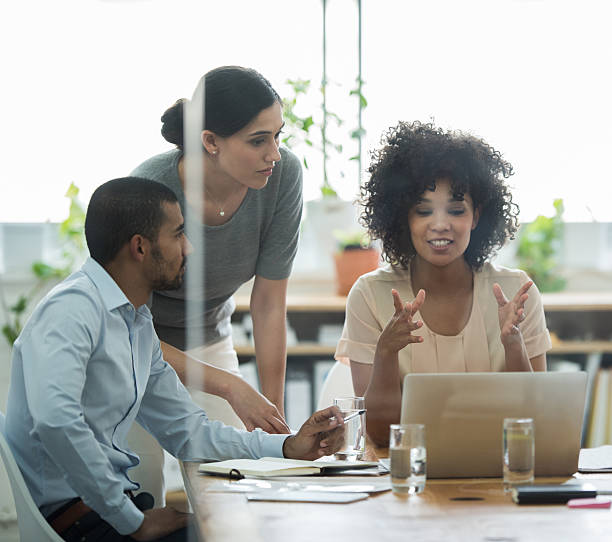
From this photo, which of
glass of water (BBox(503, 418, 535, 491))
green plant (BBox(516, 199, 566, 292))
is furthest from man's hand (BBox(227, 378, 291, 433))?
green plant (BBox(516, 199, 566, 292))

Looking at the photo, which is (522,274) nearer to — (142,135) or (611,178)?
(142,135)

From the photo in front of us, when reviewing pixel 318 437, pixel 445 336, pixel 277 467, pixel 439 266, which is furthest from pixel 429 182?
pixel 277 467

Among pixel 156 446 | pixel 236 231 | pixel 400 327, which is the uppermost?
pixel 236 231

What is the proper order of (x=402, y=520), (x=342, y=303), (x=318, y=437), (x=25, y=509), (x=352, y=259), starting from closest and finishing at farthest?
(x=402, y=520)
(x=25, y=509)
(x=318, y=437)
(x=342, y=303)
(x=352, y=259)

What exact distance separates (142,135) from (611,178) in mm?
1839

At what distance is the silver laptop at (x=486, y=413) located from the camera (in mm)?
1150

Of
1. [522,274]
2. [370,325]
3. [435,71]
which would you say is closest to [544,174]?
[435,71]

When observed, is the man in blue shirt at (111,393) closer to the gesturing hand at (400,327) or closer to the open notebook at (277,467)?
the open notebook at (277,467)

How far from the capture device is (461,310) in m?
1.74

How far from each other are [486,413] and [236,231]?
2.75 feet

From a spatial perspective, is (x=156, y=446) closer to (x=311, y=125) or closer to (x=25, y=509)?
(x=25, y=509)

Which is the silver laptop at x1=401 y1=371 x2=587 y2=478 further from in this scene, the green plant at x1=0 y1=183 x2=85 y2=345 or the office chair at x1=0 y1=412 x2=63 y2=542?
the green plant at x1=0 y1=183 x2=85 y2=345

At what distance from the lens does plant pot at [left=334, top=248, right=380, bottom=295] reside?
2795 mm

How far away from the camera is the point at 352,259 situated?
9.23 feet
